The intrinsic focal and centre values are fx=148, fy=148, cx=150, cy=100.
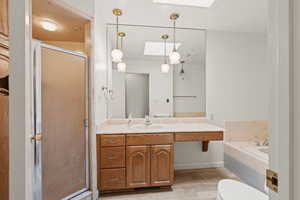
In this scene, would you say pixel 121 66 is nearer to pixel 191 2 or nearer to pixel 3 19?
pixel 191 2

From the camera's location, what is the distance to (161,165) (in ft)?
6.23

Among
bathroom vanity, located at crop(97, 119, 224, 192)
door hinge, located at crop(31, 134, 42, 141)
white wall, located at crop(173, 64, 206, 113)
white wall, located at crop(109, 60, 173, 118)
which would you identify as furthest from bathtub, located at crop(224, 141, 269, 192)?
door hinge, located at crop(31, 134, 42, 141)

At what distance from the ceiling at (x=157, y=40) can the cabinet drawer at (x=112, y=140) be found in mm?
1306

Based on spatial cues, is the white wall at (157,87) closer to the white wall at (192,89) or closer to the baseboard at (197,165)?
the white wall at (192,89)

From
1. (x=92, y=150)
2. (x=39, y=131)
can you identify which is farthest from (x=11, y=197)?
(x=92, y=150)

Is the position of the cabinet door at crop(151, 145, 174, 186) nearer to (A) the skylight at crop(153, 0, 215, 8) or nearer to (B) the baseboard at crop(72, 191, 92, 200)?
(B) the baseboard at crop(72, 191, 92, 200)

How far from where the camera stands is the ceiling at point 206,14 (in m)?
1.84

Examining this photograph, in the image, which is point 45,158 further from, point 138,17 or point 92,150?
point 138,17

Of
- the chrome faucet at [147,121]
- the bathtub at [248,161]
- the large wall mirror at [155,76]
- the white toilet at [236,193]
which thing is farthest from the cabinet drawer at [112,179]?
the bathtub at [248,161]

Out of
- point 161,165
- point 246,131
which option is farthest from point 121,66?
point 246,131

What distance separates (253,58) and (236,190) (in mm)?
2248

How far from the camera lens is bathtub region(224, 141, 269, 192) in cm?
173

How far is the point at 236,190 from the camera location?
3.88ft

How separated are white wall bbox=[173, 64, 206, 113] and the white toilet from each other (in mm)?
1407
